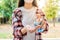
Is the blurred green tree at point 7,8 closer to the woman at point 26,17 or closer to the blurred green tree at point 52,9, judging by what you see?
the blurred green tree at point 52,9

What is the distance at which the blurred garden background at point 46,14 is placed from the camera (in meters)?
1.93

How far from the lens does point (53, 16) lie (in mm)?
2141

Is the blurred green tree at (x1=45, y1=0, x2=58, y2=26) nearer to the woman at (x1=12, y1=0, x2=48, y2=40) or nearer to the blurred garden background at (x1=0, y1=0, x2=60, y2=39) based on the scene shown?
the blurred garden background at (x1=0, y1=0, x2=60, y2=39)

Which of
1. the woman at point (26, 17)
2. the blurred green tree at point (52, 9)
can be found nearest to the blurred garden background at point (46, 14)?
the blurred green tree at point (52, 9)

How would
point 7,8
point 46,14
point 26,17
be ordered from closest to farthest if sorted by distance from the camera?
1. point 26,17
2. point 7,8
3. point 46,14

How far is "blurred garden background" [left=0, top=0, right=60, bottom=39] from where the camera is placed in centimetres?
193

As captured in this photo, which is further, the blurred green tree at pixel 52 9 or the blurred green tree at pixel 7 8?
the blurred green tree at pixel 52 9

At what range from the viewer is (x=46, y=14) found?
205 cm

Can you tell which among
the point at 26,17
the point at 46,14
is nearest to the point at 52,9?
the point at 46,14

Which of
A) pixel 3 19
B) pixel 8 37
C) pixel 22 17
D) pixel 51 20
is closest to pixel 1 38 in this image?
pixel 8 37

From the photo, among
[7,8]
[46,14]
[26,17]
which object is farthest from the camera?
[46,14]

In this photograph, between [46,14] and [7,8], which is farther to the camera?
[46,14]

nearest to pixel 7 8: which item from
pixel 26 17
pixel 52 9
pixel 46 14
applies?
pixel 46 14

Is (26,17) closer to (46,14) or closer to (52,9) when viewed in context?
(46,14)
